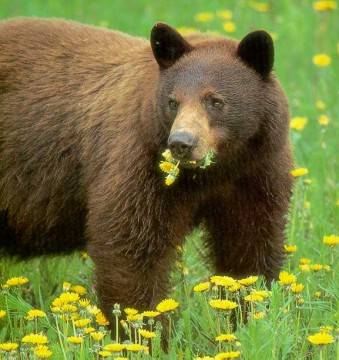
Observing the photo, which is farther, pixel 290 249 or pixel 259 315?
pixel 290 249

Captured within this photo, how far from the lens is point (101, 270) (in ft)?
19.8

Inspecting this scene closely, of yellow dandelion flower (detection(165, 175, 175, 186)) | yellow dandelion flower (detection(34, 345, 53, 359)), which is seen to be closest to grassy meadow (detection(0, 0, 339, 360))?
yellow dandelion flower (detection(34, 345, 53, 359))

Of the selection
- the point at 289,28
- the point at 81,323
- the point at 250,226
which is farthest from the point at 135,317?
the point at 289,28

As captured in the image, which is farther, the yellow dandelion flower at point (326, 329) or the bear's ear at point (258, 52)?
the bear's ear at point (258, 52)

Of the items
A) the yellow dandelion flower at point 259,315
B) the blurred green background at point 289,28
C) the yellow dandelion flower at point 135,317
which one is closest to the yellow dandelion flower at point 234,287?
the yellow dandelion flower at point 259,315

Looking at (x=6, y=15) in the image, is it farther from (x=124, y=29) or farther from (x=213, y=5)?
(x=213, y=5)

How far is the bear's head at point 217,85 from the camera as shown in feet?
18.7

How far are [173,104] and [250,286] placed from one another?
948mm

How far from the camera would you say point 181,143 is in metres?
5.34

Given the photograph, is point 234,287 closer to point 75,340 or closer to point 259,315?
point 259,315

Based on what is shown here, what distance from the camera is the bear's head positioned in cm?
571

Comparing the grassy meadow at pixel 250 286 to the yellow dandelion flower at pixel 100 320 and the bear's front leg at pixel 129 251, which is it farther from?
the bear's front leg at pixel 129 251

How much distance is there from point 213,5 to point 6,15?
6.75ft

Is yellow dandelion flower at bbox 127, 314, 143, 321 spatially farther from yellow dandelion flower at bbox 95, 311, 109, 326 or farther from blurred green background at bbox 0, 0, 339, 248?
blurred green background at bbox 0, 0, 339, 248
